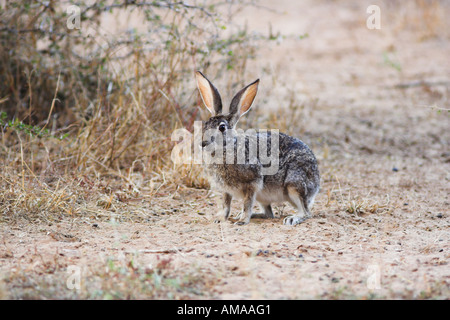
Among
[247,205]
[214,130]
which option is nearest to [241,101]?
[214,130]

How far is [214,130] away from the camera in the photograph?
4957mm

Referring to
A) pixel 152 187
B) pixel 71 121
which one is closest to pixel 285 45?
pixel 71 121

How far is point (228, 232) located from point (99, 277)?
1.49 m

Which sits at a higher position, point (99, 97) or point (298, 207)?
point (99, 97)

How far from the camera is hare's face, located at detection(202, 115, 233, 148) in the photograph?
16.1 feet

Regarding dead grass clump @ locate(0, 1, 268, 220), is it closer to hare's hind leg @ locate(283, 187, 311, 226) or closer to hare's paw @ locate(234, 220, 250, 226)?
hare's paw @ locate(234, 220, 250, 226)

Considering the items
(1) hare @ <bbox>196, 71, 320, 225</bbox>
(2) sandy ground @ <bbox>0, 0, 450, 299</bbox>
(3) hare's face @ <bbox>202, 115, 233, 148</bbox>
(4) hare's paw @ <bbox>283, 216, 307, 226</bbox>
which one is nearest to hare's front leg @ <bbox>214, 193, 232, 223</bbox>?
(1) hare @ <bbox>196, 71, 320, 225</bbox>

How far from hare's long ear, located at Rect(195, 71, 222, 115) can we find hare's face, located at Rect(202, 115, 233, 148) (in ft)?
0.50

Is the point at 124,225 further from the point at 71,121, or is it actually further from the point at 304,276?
the point at 71,121

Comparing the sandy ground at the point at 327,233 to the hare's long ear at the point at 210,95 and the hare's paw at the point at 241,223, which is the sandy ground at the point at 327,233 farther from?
the hare's long ear at the point at 210,95

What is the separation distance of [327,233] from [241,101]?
140cm

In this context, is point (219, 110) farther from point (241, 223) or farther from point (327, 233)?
point (327, 233)

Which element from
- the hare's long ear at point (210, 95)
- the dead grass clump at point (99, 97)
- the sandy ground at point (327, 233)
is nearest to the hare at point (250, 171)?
the hare's long ear at point (210, 95)

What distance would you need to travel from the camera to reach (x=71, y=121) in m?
7.05
